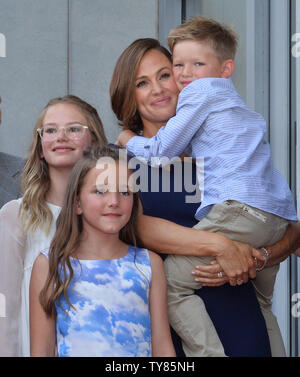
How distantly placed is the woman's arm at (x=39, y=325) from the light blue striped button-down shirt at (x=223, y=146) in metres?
0.55

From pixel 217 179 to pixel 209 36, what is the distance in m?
0.56

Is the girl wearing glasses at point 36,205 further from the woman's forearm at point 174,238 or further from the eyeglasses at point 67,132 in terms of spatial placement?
the woman's forearm at point 174,238

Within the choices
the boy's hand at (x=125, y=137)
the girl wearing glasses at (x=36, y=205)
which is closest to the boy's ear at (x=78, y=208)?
the girl wearing glasses at (x=36, y=205)

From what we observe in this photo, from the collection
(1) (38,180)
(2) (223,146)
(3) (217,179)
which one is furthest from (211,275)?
(1) (38,180)

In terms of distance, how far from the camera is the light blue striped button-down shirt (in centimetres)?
202

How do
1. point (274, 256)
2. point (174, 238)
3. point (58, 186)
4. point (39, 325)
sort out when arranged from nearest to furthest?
point (39, 325) → point (174, 238) → point (274, 256) → point (58, 186)

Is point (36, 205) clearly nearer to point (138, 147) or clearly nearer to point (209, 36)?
point (138, 147)

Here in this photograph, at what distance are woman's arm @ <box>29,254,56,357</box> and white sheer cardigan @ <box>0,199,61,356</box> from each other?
0.39 feet

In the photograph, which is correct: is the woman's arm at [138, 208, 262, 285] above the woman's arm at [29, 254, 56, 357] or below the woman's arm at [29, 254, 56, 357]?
above

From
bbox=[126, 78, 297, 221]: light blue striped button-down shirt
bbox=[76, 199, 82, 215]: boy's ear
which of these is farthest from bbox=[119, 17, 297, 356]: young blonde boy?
bbox=[76, 199, 82, 215]: boy's ear

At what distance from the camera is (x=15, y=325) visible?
6.66ft

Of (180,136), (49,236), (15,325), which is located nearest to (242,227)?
(180,136)

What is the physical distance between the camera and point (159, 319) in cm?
197

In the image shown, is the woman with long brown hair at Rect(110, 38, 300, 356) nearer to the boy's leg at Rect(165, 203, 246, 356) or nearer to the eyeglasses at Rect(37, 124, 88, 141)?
the boy's leg at Rect(165, 203, 246, 356)
